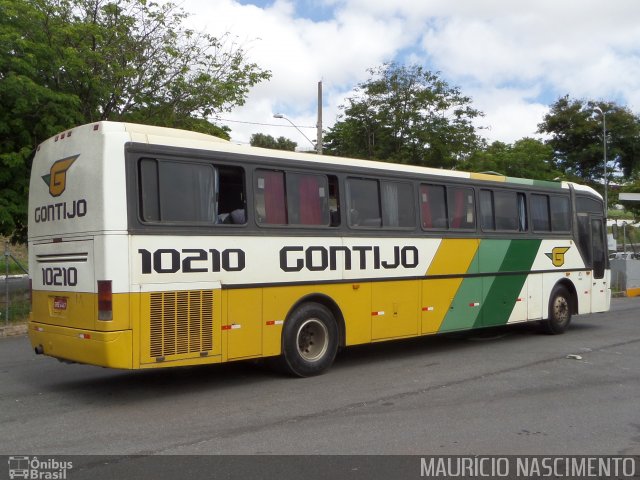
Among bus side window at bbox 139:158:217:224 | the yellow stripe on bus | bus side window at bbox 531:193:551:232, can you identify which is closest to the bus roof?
bus side window at bbox 139:158:217:224

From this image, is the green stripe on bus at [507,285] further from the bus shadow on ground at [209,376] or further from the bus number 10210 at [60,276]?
the bus number 10210 at [60,276]

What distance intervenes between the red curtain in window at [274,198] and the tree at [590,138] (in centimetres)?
3969

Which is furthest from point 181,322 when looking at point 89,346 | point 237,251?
point 237,251

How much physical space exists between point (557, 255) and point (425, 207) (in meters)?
4.20

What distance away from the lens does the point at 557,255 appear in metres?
13.6

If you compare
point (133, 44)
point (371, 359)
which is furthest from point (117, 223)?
point (133, 44)

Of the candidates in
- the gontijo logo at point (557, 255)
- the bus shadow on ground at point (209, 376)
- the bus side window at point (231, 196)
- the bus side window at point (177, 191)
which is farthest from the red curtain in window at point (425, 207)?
the bus side window at point (177, 191)

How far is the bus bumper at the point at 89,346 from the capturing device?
281 inches

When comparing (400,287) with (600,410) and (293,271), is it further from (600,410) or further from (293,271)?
(600,410)

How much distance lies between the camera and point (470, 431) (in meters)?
6.48

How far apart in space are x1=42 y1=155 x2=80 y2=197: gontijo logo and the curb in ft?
25.0

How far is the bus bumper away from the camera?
714cm

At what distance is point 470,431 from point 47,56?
13.9 meters

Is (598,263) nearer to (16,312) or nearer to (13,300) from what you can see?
(16,312)
